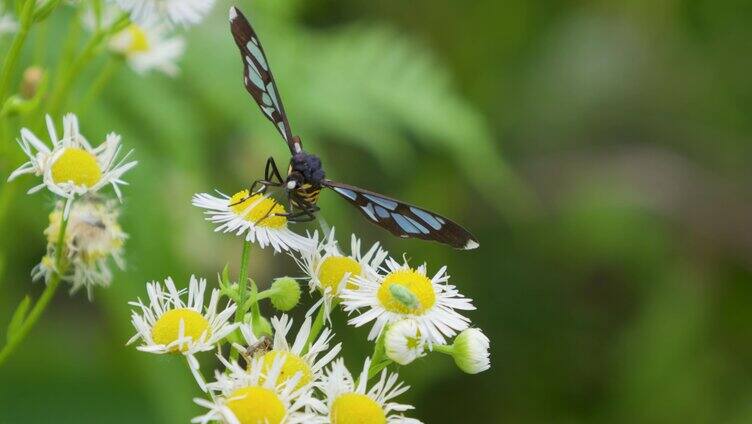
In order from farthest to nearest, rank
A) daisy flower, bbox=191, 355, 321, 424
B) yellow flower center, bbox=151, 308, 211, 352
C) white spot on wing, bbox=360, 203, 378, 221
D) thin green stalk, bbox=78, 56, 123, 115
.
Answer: thin green stalk, bbox=78, 56, 123, 115 → white spot on wing, bbox=360, 203, 378, 221 → yellow flower center, bbox=151, 308, 211, 352 → daisy flower, bbox=191, 355, 321, 424

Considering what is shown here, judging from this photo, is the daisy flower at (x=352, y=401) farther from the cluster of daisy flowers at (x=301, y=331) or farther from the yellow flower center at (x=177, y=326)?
the yellow flower center at (x=177, y=326)

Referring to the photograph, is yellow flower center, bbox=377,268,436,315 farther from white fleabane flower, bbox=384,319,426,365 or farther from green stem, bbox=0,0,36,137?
green stem, bbox=0,0,36,137

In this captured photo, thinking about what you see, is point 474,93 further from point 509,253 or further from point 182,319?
point 182,319

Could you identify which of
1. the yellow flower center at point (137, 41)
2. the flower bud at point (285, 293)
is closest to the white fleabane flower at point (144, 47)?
the yellow flower center at point (137, 41)

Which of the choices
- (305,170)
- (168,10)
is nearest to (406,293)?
(305,170)

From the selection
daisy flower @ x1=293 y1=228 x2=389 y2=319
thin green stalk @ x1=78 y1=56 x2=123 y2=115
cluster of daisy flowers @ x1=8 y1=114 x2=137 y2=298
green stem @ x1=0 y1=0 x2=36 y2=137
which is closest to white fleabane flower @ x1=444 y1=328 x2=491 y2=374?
daisy flower @ x1=293 y1=228 x2=389 y2=319

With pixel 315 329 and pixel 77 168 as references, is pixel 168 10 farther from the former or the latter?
pixel 315 329

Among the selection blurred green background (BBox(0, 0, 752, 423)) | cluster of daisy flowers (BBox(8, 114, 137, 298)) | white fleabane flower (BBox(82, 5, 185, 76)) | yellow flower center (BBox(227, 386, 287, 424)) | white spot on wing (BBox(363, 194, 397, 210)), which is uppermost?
blurred green background (BBox(0, 0, 752, 423))

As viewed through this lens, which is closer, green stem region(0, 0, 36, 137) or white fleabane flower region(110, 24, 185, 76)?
green stem region(0, 0, 36, 137)
